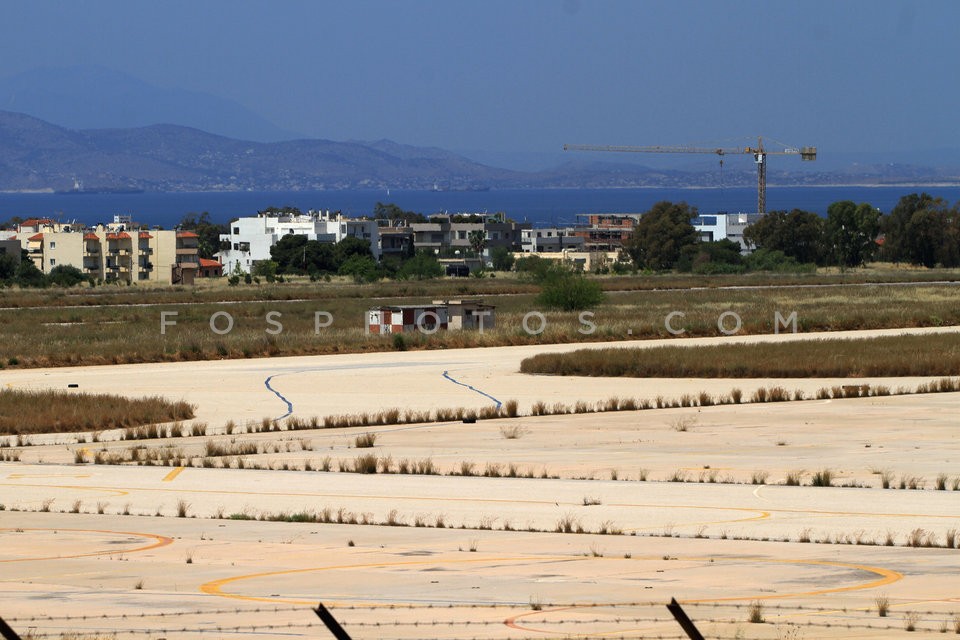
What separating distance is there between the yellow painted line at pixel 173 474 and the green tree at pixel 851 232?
132727mm

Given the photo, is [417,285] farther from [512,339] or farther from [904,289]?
[512,339]

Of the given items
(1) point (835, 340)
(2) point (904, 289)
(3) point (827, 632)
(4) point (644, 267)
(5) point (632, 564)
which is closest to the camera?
(3) point (827, 632)

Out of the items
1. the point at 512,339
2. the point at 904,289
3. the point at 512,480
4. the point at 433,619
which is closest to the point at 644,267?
the point at 904,289

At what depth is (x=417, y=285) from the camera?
10838 centimetres

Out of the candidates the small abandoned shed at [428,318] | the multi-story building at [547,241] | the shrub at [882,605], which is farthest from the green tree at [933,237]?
the shrub at [882,605]

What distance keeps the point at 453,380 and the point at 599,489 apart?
20.2m

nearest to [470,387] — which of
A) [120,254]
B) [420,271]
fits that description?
[420,271]

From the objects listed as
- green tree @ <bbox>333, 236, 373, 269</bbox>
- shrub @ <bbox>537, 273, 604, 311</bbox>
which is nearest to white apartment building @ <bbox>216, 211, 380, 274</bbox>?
green tree @ <bbox>333, 236, 373, 269</bbox>

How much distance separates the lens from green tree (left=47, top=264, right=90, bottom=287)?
126 metres

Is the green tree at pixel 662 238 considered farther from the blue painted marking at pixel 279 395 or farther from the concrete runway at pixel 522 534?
the concrete runway at pixel 522 534

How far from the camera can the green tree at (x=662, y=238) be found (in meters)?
153

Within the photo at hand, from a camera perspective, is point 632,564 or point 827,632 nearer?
point 827,632

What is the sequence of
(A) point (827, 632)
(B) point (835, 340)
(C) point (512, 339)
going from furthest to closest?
(C) point (512, 339)
(B) point (835, 340)
(A) point (827, 632)

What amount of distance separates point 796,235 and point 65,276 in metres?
76.7
